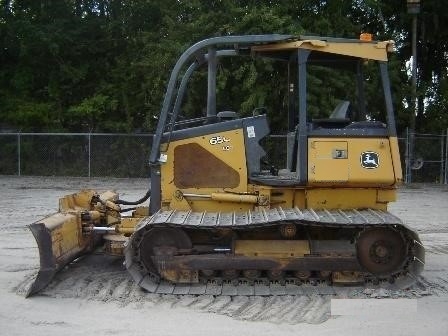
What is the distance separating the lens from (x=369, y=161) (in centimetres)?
698

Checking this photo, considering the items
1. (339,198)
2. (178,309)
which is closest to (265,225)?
(339,198)

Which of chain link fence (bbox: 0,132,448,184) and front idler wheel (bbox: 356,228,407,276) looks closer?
front idler wheel (bbox: 356,228,407,276)

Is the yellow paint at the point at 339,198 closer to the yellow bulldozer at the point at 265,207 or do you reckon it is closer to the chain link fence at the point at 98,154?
the yellow bulldozer at the point at 265,207

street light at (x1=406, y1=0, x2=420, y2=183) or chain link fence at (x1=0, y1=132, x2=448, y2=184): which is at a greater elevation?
street light at (x1=406, y1=0, x2=420, y2=183)

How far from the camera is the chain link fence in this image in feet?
71.5

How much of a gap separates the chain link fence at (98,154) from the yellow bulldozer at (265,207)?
1421 cm

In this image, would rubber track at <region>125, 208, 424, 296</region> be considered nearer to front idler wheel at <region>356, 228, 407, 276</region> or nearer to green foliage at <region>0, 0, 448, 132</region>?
front idler wheel at <region>356, 228, 407, 276</region>

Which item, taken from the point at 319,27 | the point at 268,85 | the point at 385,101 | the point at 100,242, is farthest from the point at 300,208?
the point at 319,27

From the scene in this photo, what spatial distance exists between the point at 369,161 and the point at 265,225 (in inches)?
55.6

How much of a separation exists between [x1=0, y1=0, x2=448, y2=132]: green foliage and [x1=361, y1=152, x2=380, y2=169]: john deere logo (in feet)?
42.8

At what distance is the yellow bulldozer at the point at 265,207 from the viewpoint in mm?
6758

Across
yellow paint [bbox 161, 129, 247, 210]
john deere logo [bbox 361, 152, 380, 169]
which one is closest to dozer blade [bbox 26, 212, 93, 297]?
yellow paint [bbox 161, 129, 247, 210]

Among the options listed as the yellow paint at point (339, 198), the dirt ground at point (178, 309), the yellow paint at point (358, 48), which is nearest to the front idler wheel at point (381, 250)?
the dirt ground at point (178, 309)

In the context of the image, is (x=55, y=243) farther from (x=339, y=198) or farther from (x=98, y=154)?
(x=98, y=154)
